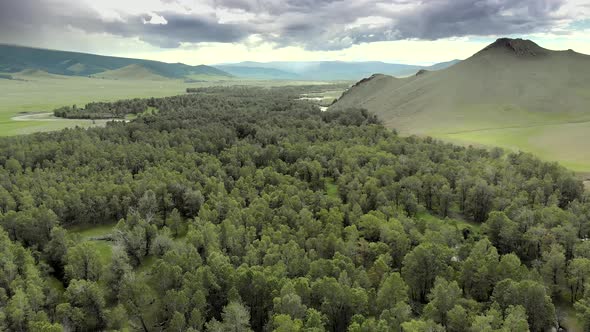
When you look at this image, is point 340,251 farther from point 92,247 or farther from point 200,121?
point 200,121

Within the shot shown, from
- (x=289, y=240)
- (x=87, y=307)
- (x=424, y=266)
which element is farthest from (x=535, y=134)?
(x=87, y=307)

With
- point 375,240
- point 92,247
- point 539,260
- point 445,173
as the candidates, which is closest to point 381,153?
point 445,173

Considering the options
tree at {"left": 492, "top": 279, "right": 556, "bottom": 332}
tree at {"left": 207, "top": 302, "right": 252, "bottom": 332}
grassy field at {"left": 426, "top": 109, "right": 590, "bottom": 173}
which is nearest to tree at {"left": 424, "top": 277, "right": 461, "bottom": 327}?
tree at {"left": 492, "top": 279, "right": 556, "bottom": 332}

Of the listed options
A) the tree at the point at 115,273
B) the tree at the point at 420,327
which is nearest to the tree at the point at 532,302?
the tree at the point at 420,327

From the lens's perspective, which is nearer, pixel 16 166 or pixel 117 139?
pixel 16 166

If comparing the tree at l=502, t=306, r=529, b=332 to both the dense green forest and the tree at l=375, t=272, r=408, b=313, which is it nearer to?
the dense green forest

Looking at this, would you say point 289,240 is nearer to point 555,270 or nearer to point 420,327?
point 420,327

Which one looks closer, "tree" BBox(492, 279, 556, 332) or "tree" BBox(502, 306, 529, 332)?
"tree" BBox(502, 306, 529, 332)

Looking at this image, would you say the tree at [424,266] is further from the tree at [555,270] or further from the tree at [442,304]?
the tree at [555,270]
